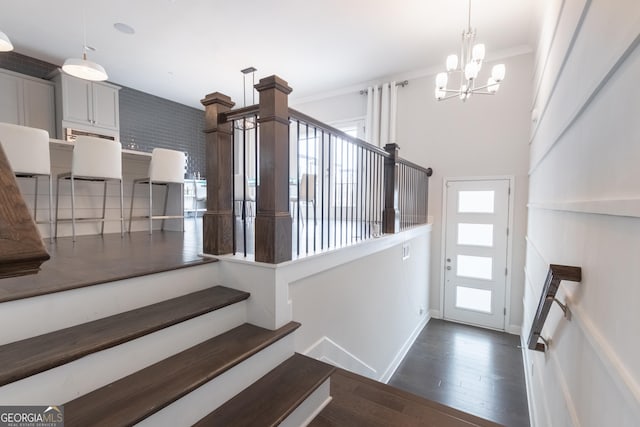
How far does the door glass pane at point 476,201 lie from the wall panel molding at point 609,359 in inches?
144

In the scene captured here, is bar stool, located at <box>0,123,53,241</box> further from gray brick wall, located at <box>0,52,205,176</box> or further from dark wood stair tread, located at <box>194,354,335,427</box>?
gray brick wall, located at <box>0,52,205,176</box>

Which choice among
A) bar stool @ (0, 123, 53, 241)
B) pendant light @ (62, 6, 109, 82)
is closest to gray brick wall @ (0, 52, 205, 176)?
pendant light @ (62, 6, 109, 82)

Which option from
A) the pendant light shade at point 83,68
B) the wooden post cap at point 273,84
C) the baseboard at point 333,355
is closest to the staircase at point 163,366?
the baseboard at point 333,355

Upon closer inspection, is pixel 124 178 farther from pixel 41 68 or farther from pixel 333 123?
pixel 333 123

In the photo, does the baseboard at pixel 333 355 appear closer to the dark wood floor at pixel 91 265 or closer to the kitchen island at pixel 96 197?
the dark wood floor at pixel 91 265

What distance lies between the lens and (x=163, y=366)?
120 cm

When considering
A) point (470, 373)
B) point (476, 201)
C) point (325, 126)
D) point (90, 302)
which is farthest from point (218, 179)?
point (476, 201)

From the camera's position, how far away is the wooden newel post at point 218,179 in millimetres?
1800

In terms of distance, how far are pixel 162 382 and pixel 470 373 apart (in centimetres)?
345

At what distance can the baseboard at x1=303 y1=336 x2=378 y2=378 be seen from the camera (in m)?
1.89

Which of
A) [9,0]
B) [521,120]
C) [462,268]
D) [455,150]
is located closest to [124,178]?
[9,0]

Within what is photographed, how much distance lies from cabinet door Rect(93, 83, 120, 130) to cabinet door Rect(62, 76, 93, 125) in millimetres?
96

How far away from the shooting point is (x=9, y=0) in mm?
3350

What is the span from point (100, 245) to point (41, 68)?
4.65 metres
